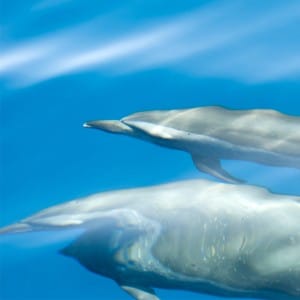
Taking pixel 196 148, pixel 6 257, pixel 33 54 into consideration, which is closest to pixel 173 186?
pixel 196 148

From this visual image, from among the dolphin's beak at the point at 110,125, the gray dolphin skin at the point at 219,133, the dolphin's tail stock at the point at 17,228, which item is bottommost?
the dolphin's tail stock at the point at 17,228

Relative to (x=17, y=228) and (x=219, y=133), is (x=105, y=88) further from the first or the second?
(x=17, y=228)

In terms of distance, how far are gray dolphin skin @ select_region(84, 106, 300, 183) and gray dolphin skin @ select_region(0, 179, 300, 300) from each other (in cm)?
36

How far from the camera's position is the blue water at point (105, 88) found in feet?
20.6

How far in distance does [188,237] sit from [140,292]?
53cm

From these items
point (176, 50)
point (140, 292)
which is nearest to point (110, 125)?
point (176, 50)

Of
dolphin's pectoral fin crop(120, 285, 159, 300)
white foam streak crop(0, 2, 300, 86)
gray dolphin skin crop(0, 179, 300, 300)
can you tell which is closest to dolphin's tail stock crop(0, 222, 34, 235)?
gray dolphin skin crop(0, 179, 300, 300)

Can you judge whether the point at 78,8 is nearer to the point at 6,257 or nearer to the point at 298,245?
the point at 6,257

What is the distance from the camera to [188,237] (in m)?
5.76

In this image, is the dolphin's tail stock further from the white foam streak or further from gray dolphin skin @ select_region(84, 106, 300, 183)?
the white foam streak

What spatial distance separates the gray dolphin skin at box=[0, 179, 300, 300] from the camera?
17.9ft

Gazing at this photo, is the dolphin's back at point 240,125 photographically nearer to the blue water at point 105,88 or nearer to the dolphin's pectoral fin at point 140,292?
the blue water at point 105,88

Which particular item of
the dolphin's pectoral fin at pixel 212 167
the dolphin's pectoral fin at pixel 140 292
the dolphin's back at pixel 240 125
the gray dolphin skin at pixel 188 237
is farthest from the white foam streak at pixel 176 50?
the dolphin's pectoral fin at pixel 140 292

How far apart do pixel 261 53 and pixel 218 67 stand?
391 mm
